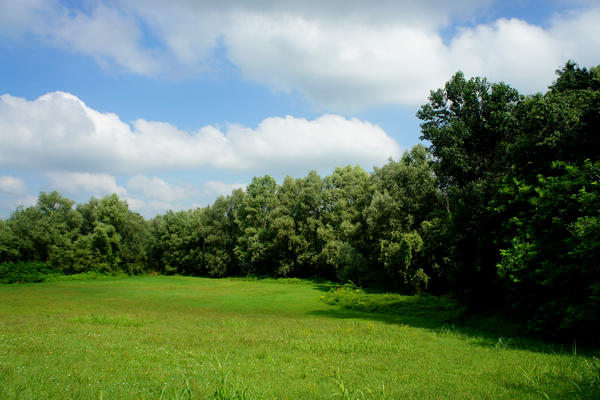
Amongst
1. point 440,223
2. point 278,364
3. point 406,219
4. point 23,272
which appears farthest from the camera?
point 23,272

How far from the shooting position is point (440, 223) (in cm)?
3344

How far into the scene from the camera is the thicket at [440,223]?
16.2 metres

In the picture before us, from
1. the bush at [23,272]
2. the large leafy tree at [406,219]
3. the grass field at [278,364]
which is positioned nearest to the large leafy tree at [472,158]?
the grass field at [278,364]

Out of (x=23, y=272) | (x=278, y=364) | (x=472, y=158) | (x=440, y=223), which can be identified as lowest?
(x=23, y=272)

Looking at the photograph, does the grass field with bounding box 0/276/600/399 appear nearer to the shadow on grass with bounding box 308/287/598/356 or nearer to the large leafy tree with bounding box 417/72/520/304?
the shadow on grass with bounding box 308/287/598/356

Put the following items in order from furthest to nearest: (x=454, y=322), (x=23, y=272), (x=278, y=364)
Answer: (x=23, y=272), (x=454, y=322), (x=278, y=364)

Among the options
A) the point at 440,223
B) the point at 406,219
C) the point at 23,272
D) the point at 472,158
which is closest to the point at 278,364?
the point at 472,158

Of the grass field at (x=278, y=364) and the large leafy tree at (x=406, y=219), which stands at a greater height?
the large leafy tree at (x=406, y=219)

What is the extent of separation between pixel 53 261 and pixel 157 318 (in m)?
59.8

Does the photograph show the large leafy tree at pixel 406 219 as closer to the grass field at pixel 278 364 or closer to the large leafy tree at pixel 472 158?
the large leafy tree at pixel 472 158

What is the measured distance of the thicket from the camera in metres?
16.2

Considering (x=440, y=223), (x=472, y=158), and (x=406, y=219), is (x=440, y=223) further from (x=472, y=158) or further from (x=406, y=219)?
(x=472, y=158)

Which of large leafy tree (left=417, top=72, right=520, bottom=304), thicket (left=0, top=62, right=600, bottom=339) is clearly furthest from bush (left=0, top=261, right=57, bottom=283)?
large leafy tree (left=417, top=72, right=520, bottom=304)

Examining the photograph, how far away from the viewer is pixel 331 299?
Result: 3700 centimetres
